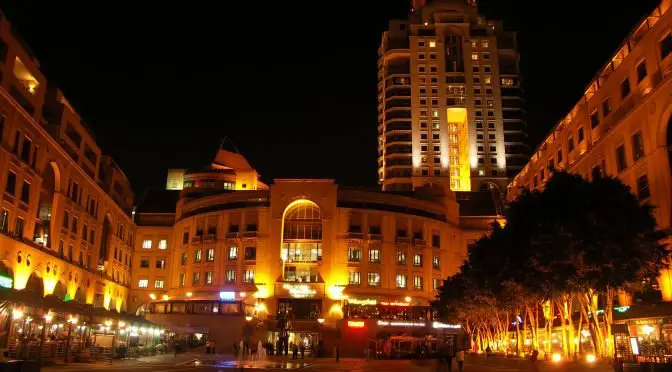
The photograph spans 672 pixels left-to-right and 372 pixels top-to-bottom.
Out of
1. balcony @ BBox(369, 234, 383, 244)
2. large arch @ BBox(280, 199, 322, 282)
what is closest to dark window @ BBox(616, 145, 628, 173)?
balcony @ BBox(369, 234, 383, 244)

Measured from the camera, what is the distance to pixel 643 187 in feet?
150

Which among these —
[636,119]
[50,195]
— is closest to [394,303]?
[636,119]

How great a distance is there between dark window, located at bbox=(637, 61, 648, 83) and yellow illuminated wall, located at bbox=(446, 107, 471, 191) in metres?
94.7

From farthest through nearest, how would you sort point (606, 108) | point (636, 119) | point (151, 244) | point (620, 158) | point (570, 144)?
point (151, 244) → point (570, 144) → point (606, 108) → point (620, 158) → point (636, 119)

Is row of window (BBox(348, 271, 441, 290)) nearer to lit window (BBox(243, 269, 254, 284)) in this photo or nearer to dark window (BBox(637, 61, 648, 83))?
lit window (BBox(243, 269, 254, 284))

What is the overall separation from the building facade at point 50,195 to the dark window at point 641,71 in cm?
4948

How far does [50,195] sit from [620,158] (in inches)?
2122

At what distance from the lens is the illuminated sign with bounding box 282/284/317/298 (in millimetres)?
80688

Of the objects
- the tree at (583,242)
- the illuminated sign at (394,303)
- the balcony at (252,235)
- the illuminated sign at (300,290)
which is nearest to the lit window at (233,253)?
the balcony at (252,235)

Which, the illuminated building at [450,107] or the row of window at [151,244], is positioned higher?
the illuminated building at [450,107]

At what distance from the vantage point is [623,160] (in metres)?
49.2

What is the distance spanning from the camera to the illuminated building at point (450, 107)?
463ft

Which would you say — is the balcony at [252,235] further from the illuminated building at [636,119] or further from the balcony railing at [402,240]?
the illuminated building at [636,119]

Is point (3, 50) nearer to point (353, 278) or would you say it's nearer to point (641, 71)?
point (641, 71)
